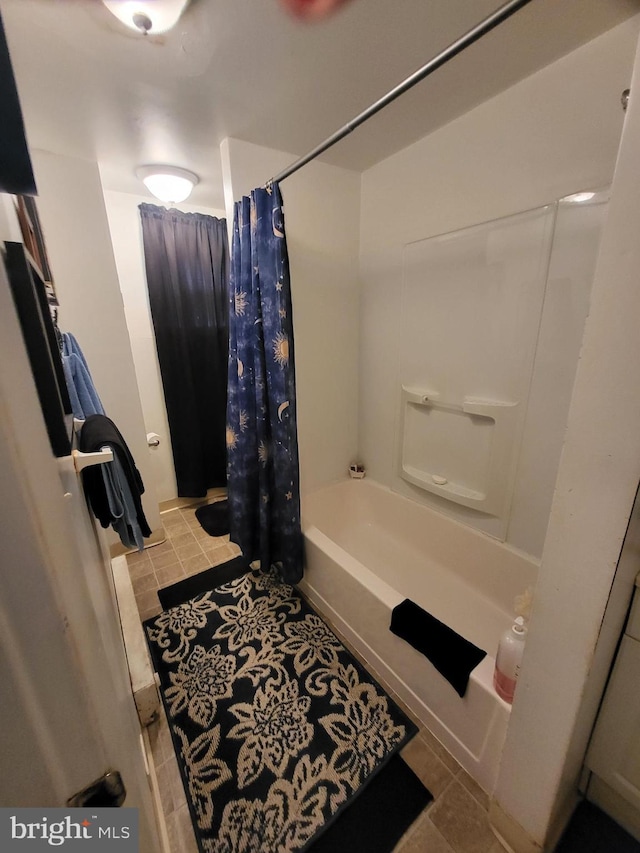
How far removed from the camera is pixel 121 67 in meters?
1.12

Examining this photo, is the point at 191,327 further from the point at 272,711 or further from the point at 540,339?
the point at 272,711

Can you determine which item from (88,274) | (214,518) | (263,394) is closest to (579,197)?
A: (263,394)

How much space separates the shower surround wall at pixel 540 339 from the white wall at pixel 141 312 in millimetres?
1572

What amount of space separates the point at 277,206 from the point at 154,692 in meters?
2.01

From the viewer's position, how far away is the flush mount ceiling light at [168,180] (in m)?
1.79

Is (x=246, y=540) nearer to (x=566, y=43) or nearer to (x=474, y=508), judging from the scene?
(x=474, y=508)

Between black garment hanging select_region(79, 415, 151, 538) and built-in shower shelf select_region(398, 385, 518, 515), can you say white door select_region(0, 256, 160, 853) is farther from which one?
built-in shower shelf select_region(398, 385, 518, 515)

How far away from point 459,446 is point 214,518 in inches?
75.9

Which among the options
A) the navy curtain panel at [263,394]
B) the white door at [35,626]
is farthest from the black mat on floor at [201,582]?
the white door at [35,626]

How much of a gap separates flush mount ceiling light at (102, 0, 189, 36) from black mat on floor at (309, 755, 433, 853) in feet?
7.95

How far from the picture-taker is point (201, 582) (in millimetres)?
1934

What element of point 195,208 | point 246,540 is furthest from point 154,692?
point 195,208

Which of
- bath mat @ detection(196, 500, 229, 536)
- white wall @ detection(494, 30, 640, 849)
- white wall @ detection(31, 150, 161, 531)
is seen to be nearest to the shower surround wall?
white wall @ detection(494, 30, 640, 849)

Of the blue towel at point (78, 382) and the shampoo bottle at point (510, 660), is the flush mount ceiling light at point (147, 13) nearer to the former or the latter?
the blue towel at point (78, 382)
